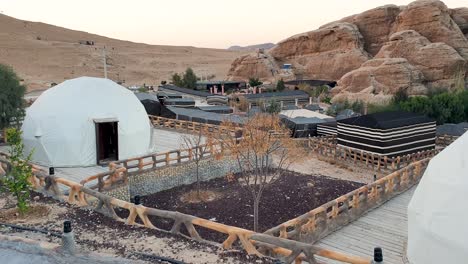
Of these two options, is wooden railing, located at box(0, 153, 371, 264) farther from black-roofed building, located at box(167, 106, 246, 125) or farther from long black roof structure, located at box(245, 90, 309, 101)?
long black roof structure, located at box(245, 90, 309, 101)

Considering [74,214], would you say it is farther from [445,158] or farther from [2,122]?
[2,122]

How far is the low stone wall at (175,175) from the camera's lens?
16.3 metres

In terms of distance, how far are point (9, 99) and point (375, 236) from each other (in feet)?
56.0

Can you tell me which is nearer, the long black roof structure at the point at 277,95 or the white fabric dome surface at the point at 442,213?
the white fabric dome surface at the point at 442,213

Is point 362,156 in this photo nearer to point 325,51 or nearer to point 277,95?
point 277,95

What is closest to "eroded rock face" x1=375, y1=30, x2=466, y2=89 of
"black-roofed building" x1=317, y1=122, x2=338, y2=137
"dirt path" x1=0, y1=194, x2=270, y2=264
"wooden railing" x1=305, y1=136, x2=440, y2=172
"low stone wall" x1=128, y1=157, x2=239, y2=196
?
"black-roofed building" x1=317, y1=122, x2=338, y2=137

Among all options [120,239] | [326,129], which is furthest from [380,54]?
[120,239]

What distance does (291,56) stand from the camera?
2835 inches

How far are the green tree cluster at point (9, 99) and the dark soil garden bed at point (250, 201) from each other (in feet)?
29.1

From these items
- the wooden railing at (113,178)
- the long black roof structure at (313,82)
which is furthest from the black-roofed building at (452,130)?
the long black roof structure at (313,82)

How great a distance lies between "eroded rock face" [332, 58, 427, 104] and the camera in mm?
49594

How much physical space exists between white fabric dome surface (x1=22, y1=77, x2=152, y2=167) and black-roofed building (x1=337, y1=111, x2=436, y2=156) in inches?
424

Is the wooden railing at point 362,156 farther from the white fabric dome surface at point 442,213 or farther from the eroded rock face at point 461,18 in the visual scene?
the eroded rock face at point 461,18

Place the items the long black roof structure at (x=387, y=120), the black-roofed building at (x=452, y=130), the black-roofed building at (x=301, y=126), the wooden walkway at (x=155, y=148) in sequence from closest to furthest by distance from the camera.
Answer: the wooden walkway at (x=155, y=148) < the long black roof structure at (x=387, y=120) < the black-roofed building at (x=301, y=126) < the black-roofed building at (x=452, y=130)
